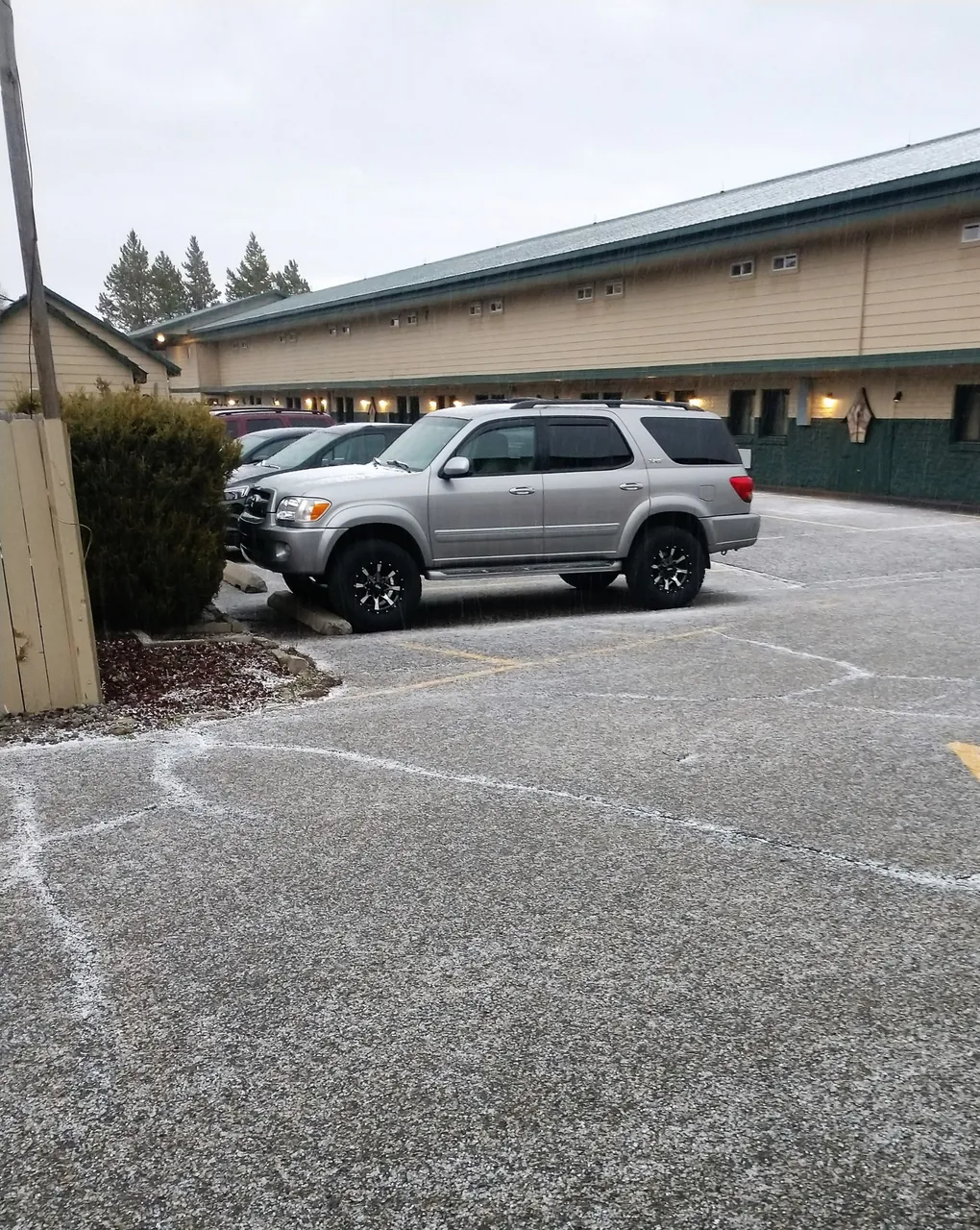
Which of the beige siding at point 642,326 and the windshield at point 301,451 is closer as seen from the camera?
the windshield at point 301,451

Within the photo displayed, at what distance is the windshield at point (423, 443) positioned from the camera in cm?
995

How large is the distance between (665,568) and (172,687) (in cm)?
540

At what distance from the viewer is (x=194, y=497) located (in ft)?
28.3

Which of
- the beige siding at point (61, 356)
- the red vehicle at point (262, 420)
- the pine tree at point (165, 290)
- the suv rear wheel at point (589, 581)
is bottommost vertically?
the suv rear wheel at point (589, 581)

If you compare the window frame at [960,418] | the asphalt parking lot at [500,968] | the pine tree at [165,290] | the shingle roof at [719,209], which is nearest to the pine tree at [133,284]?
the pine tree at [165,290]

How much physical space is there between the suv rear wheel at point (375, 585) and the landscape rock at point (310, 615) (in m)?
0.12

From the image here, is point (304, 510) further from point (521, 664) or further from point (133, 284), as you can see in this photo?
point (133, 284)

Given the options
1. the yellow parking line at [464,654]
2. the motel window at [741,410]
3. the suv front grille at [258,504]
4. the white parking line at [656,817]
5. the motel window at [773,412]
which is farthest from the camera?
the motel window at [741,410]

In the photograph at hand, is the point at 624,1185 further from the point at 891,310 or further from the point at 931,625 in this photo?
the point at 891,310

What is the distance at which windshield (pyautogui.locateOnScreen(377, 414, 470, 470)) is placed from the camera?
392 inches

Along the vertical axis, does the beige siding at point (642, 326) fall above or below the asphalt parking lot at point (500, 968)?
above

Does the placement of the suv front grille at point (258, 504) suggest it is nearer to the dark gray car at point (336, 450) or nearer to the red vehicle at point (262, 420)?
the dark gray car at point (336, 450)

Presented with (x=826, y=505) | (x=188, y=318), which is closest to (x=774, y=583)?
(x=826, y=505)

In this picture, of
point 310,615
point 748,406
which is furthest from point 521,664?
point 748,406
